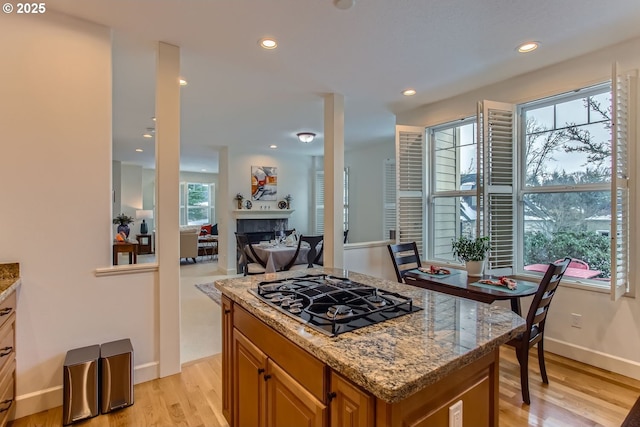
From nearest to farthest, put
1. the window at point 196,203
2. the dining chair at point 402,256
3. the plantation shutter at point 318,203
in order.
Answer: the dining chair at point 402,256 < the plantation shutter at point 318,203 < the window at point 196,203

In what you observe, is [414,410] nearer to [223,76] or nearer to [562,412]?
[562,412]

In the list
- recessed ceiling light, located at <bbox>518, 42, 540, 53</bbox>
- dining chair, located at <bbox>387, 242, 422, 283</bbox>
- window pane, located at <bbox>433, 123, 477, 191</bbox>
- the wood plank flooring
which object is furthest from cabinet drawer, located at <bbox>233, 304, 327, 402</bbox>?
window pane, located at <bbox>433, 123, 477, 191</bbox>

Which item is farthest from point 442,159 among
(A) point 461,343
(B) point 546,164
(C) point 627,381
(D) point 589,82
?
(A) point 461,343

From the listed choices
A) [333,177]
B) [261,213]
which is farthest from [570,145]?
[261,213]

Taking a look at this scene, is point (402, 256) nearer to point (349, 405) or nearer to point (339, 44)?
point (339, 44)

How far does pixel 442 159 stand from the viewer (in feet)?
13.9

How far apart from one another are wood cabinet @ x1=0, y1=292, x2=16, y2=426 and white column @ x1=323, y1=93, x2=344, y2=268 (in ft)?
8.93

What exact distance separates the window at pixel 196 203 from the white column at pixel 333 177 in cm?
862

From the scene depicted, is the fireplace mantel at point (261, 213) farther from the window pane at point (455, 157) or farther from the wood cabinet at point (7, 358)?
the wood cabinet at point (7, 358)

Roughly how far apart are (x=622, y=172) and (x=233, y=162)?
20.1ft

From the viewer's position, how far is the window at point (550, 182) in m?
2.52

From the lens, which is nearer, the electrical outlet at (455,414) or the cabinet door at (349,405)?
the cabinet door at (349,405)

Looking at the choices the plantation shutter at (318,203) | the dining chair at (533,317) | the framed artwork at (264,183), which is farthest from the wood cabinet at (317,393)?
the plantation shutter at (318,203)

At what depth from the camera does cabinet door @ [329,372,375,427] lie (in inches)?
35.2
